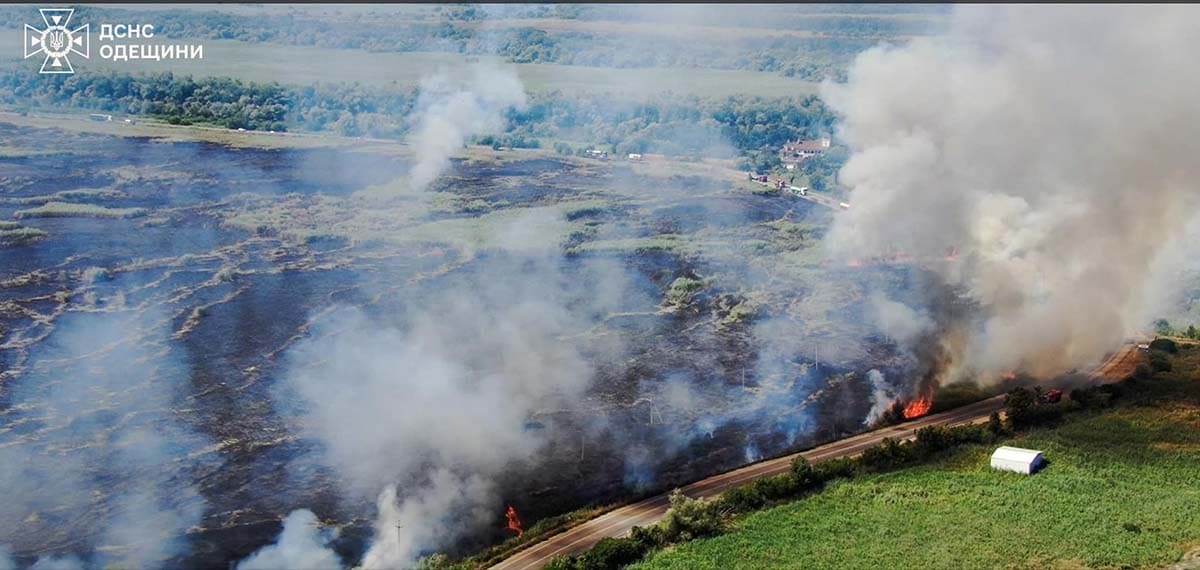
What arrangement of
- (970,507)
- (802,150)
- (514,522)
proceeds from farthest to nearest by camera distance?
1. (802,150)
2. (970,507)
3. (514,522)

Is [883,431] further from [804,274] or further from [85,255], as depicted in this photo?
[85,255]

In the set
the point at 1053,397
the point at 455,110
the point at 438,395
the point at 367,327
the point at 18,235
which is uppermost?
the point at 455,110

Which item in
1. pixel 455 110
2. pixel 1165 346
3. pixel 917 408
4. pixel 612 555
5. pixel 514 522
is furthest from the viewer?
pixel 455 110

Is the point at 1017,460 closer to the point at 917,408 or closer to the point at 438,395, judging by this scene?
the point at 917,408

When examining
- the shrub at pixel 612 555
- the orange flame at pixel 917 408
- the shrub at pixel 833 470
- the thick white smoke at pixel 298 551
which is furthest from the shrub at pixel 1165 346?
the thick white smoke at pixel 298 551

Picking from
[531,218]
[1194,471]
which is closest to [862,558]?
[1194,471]

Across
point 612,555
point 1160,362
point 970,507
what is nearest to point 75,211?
point 612,555
